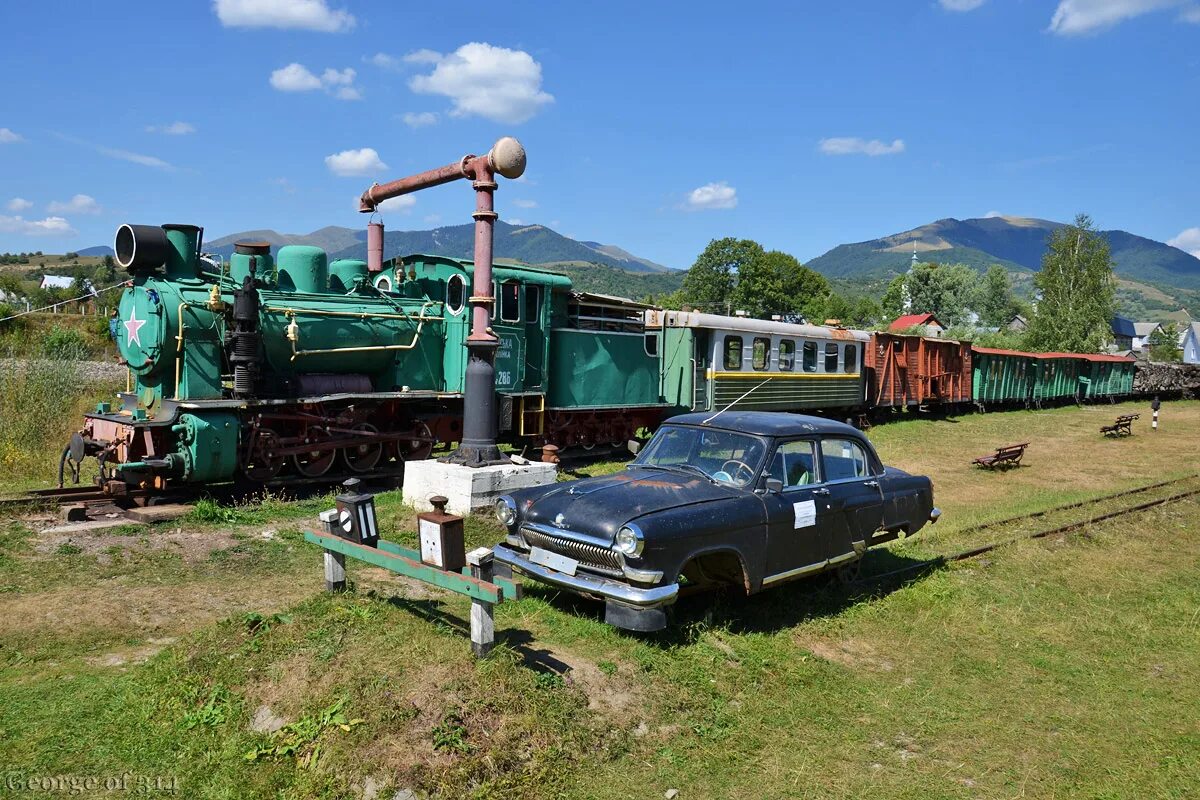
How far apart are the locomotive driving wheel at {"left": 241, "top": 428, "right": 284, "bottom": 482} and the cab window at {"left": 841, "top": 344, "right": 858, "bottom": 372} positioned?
1603cm

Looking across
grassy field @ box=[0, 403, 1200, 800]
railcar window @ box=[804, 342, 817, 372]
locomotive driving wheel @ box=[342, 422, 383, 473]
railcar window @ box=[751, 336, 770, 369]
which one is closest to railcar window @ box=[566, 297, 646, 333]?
railcar window @ box=[751, 336, 770, 369]

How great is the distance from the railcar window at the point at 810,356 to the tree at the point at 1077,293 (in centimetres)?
3412

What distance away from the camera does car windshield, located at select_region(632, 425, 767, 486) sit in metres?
6.64

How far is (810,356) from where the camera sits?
827 inches

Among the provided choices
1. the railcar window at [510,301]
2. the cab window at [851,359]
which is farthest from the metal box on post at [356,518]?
the cab window at [851,359]

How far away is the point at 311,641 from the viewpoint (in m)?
5.17

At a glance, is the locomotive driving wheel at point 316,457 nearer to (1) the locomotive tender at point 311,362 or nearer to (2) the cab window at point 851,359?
(1) the locomotive tender at point 311,362

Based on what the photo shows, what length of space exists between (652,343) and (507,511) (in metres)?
10.8

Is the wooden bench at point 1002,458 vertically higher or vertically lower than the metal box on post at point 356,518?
lower

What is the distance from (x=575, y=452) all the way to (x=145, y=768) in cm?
1132

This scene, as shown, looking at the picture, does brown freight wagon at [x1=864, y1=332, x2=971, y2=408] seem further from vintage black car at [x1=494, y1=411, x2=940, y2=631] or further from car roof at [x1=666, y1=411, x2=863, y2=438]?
car roof at [x1=666, y1=411, x2=863, y2=438]

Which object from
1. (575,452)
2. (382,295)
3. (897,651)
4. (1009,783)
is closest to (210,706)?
(1009,783)

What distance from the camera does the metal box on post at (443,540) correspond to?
5.14 metres

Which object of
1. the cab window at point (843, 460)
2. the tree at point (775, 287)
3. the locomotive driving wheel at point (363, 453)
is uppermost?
the tree at point (775, 287)
